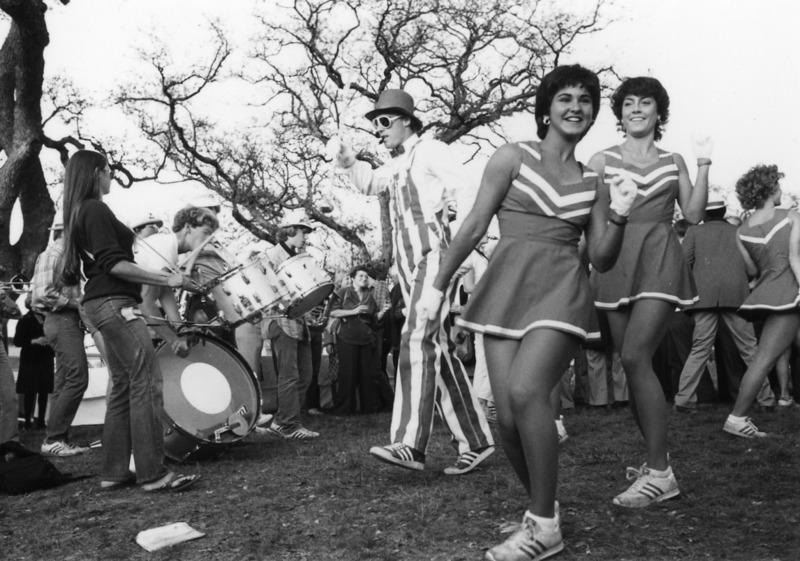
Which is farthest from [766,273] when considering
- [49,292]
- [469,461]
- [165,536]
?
[49,292]

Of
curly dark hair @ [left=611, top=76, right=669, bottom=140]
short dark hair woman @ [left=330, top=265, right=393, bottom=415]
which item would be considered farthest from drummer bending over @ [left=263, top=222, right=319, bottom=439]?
curly dark hair @ [left=611, top=76, right=669, bottom=140]

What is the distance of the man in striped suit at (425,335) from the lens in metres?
5.73

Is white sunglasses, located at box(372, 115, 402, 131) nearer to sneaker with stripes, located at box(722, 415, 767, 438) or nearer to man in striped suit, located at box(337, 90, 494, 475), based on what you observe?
man in striped suit, located at box(337, 90, 494, 475)

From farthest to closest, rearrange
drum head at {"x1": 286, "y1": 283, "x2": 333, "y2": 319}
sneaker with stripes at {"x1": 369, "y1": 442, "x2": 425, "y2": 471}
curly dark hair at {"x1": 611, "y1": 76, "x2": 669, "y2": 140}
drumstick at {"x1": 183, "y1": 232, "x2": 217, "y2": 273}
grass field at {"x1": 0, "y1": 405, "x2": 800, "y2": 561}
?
drum head at {"x1": 286, "y1": 283, "x2": 333, "y2": 319} < drumstick at {"x1": 183, "y1": 232, "x2": 217, "y2": 273} < sneaker with stripes at {"x1": 369, "y1": 442, "x2": 425, "y2": 471} < curly dark hair at {"x1": 611, "y1": 76, "x2": 669, "y2": 140} < grass field at {"x1": 0, "y1": 405, "x2": 800, "y2": 561}

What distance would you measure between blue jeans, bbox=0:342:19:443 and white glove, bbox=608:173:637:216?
4640 mm

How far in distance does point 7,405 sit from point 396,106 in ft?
11.3

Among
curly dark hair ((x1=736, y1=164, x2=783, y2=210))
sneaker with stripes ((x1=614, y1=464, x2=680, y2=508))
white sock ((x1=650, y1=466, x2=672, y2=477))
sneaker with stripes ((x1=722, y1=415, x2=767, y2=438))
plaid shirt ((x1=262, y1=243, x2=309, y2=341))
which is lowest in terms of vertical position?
sneaker with stripes ((x1=722, y1=415, x2=767, y2=438))

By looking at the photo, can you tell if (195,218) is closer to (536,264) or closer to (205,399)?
(205,399)

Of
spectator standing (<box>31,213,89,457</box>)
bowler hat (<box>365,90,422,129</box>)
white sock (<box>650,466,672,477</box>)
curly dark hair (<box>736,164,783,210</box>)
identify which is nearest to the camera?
white sock (<box>650,466,672,477</box>)

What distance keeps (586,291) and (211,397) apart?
3.71m

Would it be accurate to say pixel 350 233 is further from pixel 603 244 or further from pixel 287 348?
pixel 603 244

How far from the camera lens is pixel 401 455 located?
218 inches

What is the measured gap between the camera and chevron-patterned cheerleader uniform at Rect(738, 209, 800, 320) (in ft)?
23.8

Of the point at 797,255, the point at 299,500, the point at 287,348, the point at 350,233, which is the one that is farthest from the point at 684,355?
the point at 350,233
